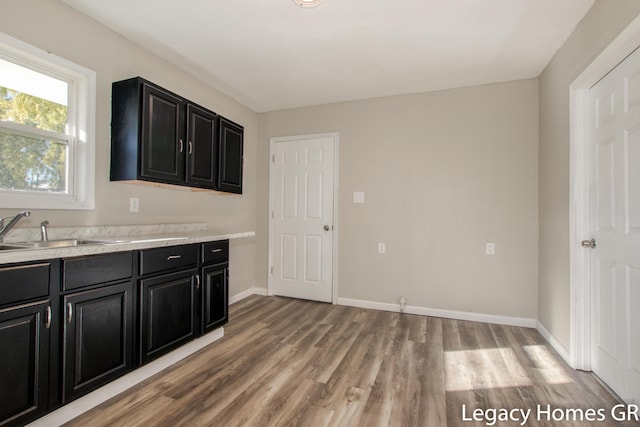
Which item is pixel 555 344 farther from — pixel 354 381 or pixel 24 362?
pixel 24 362

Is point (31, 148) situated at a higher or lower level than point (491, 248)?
higher

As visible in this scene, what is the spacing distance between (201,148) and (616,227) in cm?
317

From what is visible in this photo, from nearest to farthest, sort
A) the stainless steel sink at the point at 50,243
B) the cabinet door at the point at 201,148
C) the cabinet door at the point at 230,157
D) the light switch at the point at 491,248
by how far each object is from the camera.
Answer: the stainless steel sink at the point at 50,243
the cabinet door at the point at 201,148
the cabinet door at the point at 230,157
the light switch at the point at 491,248

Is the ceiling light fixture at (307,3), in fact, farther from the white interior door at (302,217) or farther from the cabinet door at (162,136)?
the white interior door at (302,217)

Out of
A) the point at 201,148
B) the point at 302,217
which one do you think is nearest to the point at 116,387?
the point at 201,148

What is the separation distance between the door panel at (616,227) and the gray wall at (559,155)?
0.22 m

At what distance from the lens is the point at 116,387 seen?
183 cm

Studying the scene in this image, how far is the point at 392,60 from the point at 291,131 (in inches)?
66.7

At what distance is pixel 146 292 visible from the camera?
196 centimetres

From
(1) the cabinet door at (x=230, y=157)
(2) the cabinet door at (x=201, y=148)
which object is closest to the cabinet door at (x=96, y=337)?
(2) the cabinet door at (x=201, y=148)

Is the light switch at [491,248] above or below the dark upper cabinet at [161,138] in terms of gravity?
below

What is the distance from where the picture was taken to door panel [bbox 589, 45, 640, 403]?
171 centimetres

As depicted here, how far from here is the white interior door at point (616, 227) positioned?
171 centimetres

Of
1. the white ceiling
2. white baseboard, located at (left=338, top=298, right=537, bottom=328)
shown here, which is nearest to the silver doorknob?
white baseboard, located at (left=338, top=298, right=537, bottom=328)
